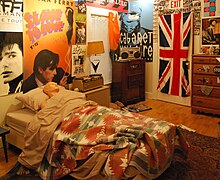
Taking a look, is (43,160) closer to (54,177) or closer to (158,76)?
(54,177)

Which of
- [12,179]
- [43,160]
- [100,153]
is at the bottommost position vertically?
[12,179]

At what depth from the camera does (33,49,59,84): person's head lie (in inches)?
152

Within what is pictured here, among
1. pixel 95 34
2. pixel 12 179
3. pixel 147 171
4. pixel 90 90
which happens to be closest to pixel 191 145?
pixel 147 171

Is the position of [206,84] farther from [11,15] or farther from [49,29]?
[11,15]

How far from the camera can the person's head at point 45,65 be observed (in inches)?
152

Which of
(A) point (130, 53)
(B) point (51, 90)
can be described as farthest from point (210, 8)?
(B) point (51, 90)

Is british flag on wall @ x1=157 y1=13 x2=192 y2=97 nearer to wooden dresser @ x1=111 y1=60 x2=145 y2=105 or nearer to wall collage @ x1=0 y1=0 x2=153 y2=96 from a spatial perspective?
wooden dresser @ x1=111 y1=60 x2=145 y2=105

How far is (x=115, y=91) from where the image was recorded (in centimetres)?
543

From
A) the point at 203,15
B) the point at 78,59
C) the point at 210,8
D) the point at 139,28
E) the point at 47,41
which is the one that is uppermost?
the point at 210,8

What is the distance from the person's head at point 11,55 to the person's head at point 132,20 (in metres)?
2.90

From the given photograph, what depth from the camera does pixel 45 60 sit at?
3.96 m

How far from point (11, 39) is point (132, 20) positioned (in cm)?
320

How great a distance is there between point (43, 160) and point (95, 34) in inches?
119

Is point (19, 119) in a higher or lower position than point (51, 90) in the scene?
lower
